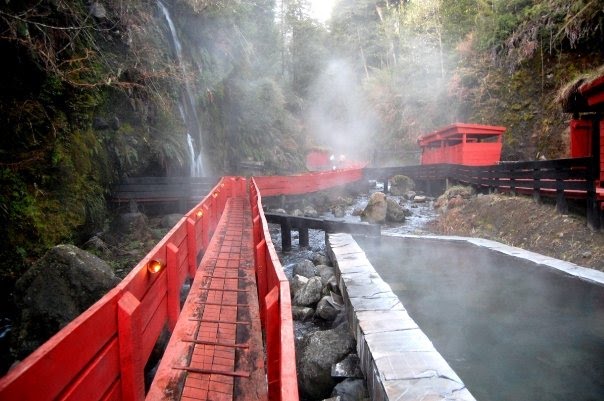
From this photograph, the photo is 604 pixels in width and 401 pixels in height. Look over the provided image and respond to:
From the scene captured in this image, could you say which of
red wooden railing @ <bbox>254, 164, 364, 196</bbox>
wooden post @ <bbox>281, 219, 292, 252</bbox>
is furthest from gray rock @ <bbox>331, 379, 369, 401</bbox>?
red wooden railing @ <bbox>254, 164, 364, 196</bbox>

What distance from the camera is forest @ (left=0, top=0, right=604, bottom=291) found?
8023mm

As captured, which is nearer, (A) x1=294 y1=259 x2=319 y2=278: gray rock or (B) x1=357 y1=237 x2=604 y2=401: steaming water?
(B) x1=357 y1=237 x2=604 y2=401: steaming water

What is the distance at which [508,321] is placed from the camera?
16.0 ft

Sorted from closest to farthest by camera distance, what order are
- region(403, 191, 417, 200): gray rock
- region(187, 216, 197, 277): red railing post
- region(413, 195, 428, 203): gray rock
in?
region(187, 216, 197, 277): red railing post
region(413, 195, 428, 203): gray rock
region(403, 191, 417, 200): gray rock

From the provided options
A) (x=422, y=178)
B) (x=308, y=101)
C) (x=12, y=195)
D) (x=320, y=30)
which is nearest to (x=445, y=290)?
(x=12, y=195)

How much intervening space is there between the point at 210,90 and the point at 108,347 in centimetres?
2156

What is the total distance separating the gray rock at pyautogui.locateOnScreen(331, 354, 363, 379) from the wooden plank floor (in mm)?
1012

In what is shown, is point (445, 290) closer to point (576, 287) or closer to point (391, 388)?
point (576, 287)

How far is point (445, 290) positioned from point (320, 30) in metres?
57.5

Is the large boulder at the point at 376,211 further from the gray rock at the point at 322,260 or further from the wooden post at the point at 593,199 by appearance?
the wooden post at the point at 593,199

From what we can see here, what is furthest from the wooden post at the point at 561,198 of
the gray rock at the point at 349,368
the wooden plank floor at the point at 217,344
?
the wooden plank floor at the point at 217,344

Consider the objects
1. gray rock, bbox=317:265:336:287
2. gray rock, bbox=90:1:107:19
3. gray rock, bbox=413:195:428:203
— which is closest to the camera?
gray rock, bbox=317:265:336:287

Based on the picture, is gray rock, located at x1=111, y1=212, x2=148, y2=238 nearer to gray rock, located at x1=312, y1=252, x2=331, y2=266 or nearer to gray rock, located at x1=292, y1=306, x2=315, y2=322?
gray rock, located at x1=312, y1=252, x2=331, y2=266

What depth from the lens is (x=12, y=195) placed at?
24.6ft
